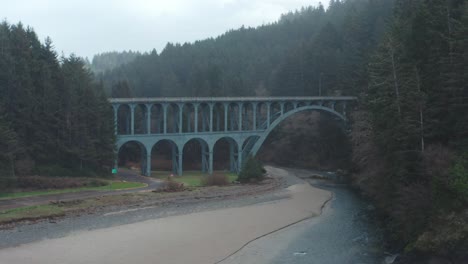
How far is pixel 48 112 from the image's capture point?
4531 centimetres

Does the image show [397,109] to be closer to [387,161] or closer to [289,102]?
[387,161]

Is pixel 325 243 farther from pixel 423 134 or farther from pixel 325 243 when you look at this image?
pixel 423 134

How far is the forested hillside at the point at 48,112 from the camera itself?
143ft

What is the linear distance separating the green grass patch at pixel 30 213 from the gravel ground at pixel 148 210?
3.23ft

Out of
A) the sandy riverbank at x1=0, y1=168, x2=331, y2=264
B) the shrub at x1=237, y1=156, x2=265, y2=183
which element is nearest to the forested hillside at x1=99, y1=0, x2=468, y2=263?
the sandy riverbank at x1=0, y1=168, x2=331, y2=264

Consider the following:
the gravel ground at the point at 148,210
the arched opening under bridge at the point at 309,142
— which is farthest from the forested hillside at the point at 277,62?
the gravel ground at the point at 148,210

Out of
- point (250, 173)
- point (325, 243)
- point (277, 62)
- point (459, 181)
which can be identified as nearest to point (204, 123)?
point (250, 173)

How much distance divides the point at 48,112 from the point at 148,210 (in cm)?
1825

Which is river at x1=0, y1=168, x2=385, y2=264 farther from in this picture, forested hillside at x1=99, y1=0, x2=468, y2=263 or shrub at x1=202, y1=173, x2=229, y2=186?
shrub at x1=202, y1=173, x2=229, y2=186

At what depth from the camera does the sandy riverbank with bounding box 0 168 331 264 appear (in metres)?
21.3

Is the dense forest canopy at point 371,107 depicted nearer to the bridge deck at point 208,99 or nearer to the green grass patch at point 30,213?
the bridge deck at point 208,99

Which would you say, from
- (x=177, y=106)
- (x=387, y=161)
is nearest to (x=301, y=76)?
(x=177, y=106)

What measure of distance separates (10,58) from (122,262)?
31.3m

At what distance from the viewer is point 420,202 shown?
22.0m
